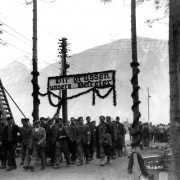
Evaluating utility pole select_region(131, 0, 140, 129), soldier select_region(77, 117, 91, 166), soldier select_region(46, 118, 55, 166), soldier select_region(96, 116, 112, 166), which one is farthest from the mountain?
utility pole select_region(131, 0, 140, 129)

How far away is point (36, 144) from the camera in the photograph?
10445 millimetres

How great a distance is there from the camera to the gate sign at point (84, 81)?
11.2m

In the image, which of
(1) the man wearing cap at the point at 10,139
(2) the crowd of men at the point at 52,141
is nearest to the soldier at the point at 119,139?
(2) the crowd of men at the point at 52,141

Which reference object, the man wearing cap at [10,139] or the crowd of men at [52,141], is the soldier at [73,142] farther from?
the man wearing cap at [10,139]

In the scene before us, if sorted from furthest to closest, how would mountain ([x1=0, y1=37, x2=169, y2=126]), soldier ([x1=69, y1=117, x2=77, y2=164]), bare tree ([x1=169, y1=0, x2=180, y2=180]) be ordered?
mountain ([x1=0, y1=37, x2=169, y2=126]) < soldier ([x1=69, y1=117, x2=77, y2=164]) < bare tree ([x1=169, y1=0, x2=180, y2=180])

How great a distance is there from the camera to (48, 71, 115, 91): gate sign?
11.2m

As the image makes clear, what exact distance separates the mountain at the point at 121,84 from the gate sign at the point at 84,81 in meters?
90.2

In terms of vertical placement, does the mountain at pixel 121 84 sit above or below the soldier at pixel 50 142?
above

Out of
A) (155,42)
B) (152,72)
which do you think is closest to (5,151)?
(152,72)

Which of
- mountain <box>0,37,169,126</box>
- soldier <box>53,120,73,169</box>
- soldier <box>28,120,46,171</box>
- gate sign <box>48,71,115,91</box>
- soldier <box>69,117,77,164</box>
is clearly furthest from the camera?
mountain <box>0,37,169,126</box>

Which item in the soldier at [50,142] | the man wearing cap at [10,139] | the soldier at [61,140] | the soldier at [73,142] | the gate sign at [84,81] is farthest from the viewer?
the soldier at [73,142]

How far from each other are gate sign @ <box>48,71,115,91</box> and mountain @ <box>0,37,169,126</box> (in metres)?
90.2

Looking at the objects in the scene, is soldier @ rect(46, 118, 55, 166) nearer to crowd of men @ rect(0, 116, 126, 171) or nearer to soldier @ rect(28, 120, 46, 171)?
crowd of men @ rect(0, 116, 126, 171)

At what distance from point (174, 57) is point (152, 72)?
141249 mm
